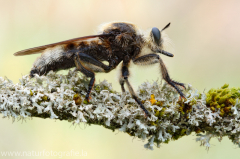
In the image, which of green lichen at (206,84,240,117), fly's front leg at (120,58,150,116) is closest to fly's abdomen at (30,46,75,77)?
fly's front leg at (120,58,150,116)

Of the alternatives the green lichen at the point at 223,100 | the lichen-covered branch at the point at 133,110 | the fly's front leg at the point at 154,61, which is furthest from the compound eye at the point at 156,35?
the green lichen at the point at 223,100

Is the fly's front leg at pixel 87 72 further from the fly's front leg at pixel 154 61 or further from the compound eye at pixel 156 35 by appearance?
the compound eye at pixel 156 35

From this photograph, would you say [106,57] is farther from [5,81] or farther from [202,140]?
[202,140]

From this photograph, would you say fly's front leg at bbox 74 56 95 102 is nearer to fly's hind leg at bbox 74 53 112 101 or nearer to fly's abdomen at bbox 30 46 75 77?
fly's hind leg at bbox 74 53 112 101

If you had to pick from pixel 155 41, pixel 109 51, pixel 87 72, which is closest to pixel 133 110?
pixel 87 72

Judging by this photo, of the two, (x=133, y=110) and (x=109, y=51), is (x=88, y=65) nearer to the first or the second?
(x=109, y=51)

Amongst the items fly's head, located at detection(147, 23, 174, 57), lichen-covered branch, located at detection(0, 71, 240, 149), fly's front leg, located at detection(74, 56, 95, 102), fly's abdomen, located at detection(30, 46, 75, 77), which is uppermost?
fly's head, located at detection(147, 23, 174, 57)
